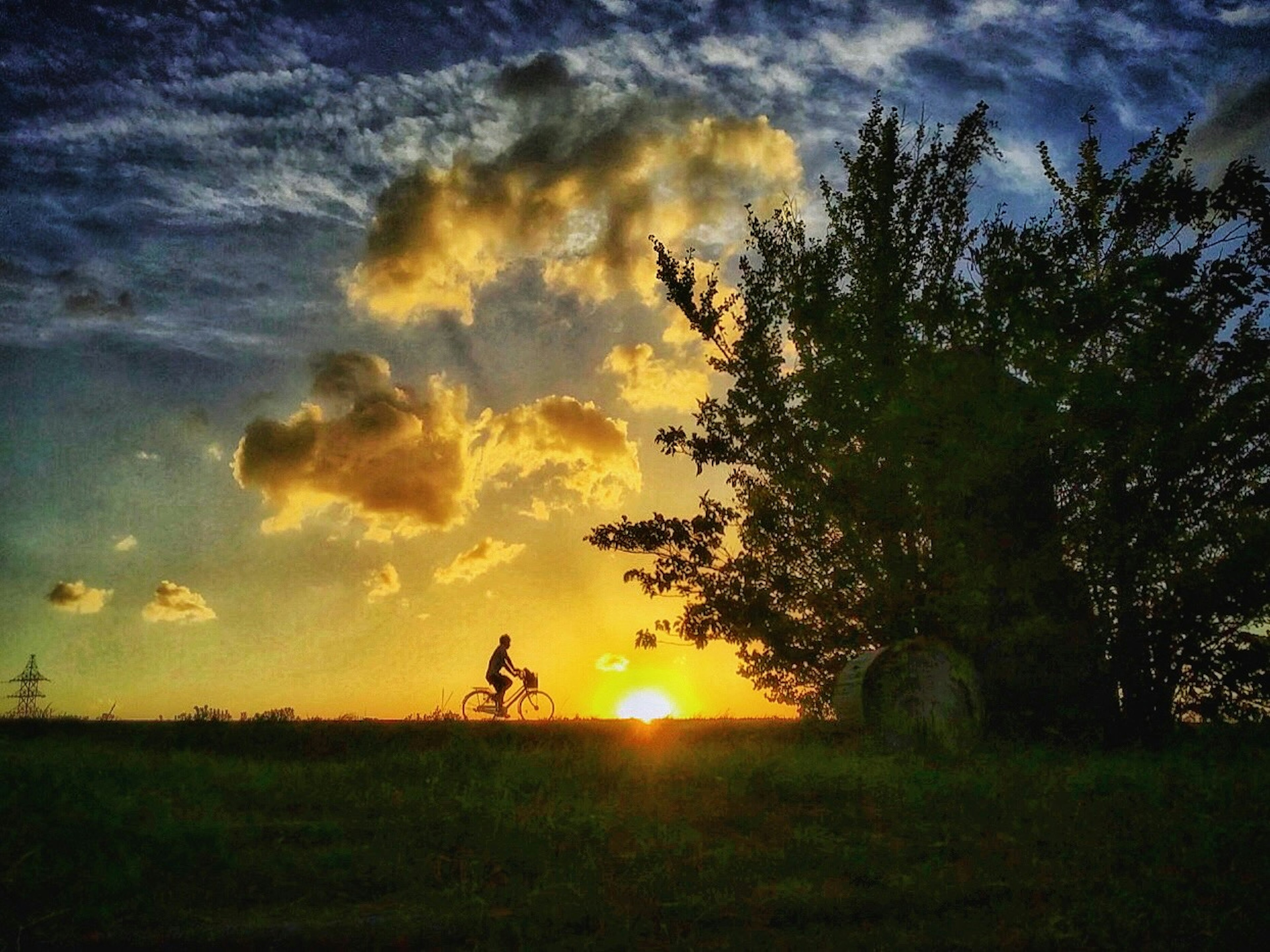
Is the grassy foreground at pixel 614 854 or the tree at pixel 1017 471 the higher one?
the tree at pixel 1017 471

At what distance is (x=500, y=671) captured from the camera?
24.2m

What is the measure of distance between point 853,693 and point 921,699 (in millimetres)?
1072

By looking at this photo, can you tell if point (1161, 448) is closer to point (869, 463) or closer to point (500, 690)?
point (869, 463)

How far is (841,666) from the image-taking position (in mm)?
18812

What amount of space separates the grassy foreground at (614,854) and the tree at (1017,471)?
17.0 ft

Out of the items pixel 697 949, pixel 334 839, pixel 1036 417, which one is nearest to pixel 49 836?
pixel 334 839

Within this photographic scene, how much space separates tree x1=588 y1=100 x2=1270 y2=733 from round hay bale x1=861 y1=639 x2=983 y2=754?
81 cm

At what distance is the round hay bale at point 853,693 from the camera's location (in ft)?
52.6

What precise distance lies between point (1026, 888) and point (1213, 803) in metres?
4.39

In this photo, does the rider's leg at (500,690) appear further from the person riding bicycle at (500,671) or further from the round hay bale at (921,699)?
the round hay bale at (921,699)

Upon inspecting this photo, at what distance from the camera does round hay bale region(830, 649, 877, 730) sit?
1605cm

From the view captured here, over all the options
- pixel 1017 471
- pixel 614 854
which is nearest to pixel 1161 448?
pixel 1017 471

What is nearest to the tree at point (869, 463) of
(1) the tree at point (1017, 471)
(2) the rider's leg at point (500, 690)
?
(1) the tree at point (1017, 471)

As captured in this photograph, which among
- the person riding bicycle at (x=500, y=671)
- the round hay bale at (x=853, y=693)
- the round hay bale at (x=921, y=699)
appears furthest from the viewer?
the person riding bicycle at (x=500, y=671)
